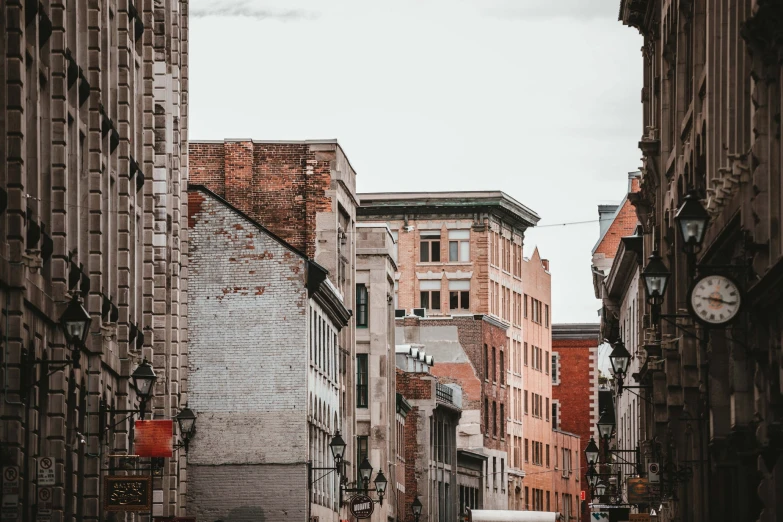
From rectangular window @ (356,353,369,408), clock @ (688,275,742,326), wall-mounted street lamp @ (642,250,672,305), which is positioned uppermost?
rectangular window @ (356,353,369,408)

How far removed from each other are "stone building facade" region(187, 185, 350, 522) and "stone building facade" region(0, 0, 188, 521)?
5.98m

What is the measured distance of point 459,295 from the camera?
475 ft

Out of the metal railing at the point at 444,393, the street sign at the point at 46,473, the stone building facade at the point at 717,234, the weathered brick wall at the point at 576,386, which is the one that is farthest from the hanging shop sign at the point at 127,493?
the weathered brick wall at the point at 576,386

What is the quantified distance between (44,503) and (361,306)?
214 feet

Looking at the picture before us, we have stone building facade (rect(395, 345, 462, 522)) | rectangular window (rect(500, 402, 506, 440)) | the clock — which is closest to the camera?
the clock

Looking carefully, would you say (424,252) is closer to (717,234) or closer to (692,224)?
(717,234)

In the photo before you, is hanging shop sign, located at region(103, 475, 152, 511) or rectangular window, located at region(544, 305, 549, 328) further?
rectangular window, located at region(544, 305, 549, 328)

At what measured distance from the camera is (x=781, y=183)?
83.5 feet

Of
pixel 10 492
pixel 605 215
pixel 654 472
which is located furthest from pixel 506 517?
pixel 605 215

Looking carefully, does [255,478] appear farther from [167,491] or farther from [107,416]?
[107,416]

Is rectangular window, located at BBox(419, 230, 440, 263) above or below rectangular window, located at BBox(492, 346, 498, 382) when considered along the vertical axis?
above

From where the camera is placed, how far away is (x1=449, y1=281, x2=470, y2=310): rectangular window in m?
145

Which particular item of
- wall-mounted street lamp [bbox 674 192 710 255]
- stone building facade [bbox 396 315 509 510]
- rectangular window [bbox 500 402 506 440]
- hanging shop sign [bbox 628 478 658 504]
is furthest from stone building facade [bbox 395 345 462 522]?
wall-mounted street lamp [bbox 674 192 710 255]

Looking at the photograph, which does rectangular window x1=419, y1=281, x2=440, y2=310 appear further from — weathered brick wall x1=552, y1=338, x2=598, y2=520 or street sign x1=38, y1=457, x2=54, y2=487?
street sign x1=38, y1=457, x2=54, y2=487
